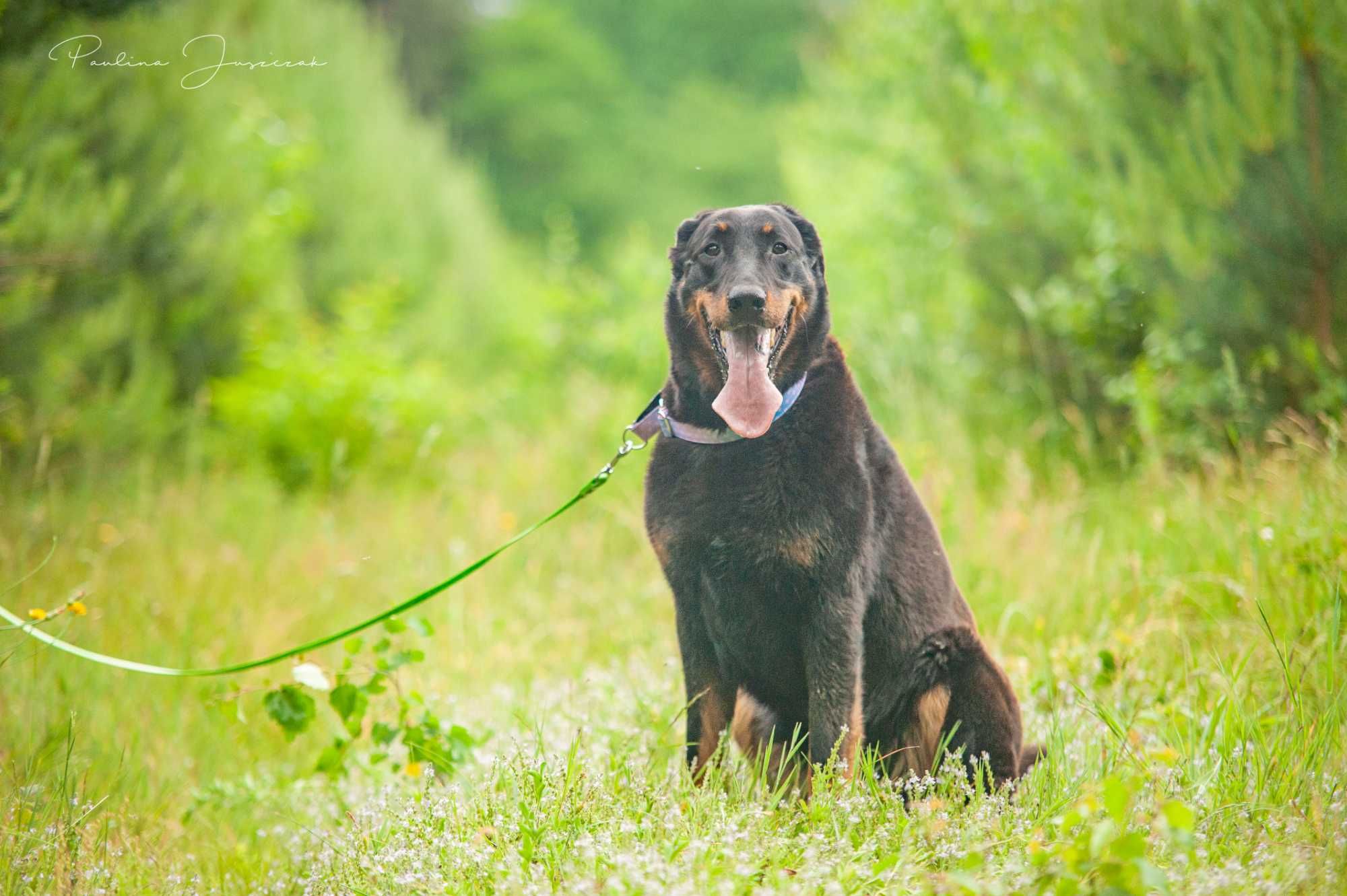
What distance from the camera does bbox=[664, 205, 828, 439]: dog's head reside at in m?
2.51

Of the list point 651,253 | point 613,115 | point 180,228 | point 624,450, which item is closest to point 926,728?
point 624,450

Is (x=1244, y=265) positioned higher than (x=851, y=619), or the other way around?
(x=1244, y=265)

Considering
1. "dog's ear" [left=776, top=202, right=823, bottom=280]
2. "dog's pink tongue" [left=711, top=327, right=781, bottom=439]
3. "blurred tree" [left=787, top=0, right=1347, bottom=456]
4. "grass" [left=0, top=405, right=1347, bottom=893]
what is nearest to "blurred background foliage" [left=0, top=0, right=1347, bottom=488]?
"blurred tree" [left=787, top=0, right=1347, bottom=456]

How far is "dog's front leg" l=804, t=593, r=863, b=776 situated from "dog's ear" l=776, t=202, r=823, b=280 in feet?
2.98

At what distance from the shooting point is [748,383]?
2.53 meters

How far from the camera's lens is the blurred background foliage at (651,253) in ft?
15.5

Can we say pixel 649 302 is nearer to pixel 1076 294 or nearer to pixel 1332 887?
pixel 1076 294

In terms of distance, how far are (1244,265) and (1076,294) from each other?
126 centimetres

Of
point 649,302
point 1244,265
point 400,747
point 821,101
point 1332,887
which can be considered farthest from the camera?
point 821,101

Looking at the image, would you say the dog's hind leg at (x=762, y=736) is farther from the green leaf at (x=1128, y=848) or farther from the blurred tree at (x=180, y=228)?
the blurred tree at (x=180, y=228)

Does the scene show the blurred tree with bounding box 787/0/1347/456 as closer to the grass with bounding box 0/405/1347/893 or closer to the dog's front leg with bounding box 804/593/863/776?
the grass with bounding box 0/405/1347/893

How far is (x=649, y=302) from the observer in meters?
8.94

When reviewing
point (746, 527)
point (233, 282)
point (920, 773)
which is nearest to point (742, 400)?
point (746, 527)

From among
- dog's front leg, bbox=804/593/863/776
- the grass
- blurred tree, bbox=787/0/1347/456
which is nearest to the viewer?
the grass
